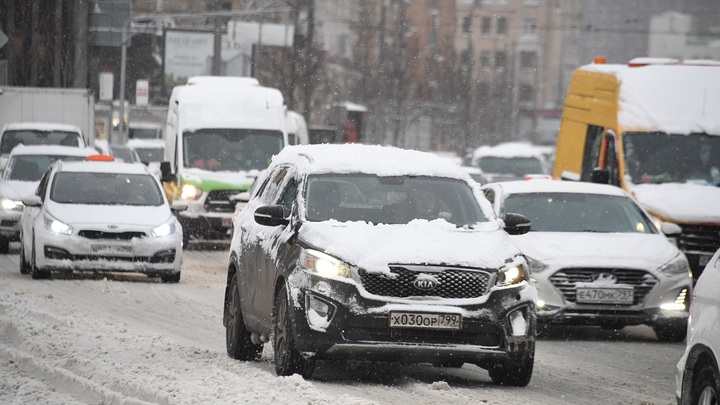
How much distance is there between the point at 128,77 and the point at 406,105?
68.3ft

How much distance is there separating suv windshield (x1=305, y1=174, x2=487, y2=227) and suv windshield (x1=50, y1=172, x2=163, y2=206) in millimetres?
9272

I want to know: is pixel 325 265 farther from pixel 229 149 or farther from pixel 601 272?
pixel 229 149

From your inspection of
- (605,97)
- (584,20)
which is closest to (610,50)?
(584,20)

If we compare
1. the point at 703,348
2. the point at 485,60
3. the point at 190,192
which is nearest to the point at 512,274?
the point at 703,348

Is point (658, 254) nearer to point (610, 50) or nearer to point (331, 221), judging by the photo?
point (331, 221)

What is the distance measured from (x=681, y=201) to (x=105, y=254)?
6.77 m

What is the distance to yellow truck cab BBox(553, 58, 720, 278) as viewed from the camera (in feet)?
58.7

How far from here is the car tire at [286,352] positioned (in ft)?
33.2

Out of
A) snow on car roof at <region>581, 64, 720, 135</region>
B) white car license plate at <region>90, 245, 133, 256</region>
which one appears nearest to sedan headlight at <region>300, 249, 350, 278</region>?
white car license plate at <region>90, 245, 133, 256</region>

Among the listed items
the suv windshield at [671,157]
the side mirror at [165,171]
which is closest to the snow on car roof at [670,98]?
the suv windshield at [671,157]

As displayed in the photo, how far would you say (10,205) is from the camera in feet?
79.0

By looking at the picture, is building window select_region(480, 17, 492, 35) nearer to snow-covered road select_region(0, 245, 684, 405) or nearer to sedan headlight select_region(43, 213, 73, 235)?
sedan headlight select_region(43, 213, 73, 235)

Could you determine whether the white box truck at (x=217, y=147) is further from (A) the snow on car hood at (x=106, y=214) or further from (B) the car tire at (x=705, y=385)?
(B) the car tire at (x=705, y=385)

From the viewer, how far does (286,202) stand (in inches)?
455
